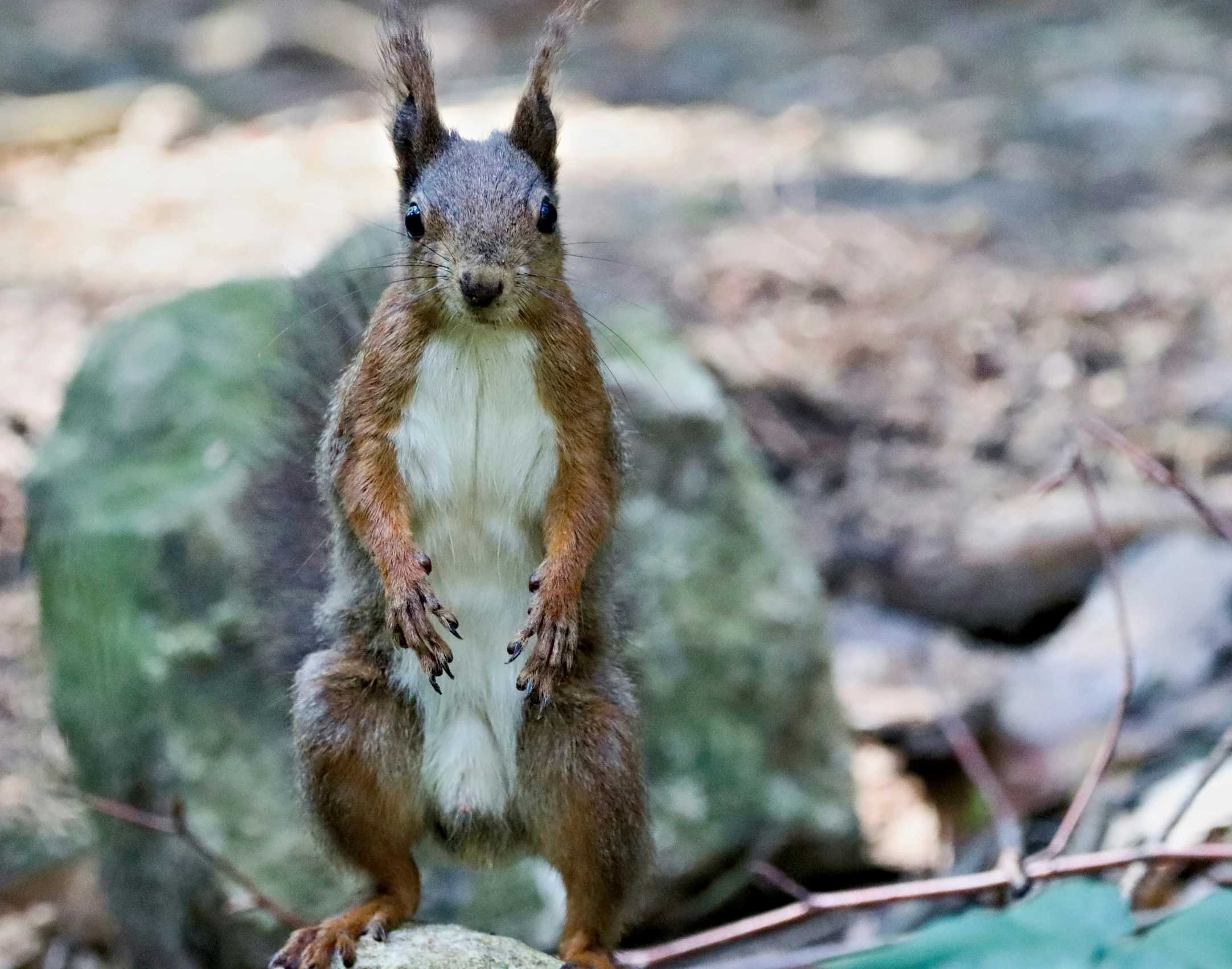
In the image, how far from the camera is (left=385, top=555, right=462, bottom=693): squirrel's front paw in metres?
2.45

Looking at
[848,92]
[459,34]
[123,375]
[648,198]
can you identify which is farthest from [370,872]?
[459,34]

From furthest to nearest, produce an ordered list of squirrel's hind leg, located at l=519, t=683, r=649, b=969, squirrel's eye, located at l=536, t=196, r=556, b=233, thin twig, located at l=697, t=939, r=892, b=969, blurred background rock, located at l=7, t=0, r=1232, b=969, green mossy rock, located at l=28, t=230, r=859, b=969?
blurred background rock, located at l=7, t=0, r=1232, b=969
green mossy rock, located at l=28, t=230, r=859, b=969
squirrel's hind leg, located at l=519, t=683, r=649, b=969
squirrel's eye, located at l=536, t=196, r=556, b=233
thin twig, located at l=697, t=939, r=892, b=969

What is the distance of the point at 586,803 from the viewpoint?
104 inches

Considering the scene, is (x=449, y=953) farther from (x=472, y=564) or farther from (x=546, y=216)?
(x=546, y=216)

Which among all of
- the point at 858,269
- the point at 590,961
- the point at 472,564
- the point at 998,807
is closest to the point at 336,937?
the point at 590,961

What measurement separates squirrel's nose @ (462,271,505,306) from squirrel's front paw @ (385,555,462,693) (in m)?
0.44

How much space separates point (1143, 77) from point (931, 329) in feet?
11.6

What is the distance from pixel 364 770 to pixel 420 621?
0.36 metres

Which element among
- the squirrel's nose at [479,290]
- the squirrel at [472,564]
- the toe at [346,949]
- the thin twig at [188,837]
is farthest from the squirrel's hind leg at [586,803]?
the squirrel's nose at [479,290]

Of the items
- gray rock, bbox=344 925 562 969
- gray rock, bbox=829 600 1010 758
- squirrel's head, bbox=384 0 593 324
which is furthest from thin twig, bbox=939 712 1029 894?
squirrel's head, bbox=384 0 593 324

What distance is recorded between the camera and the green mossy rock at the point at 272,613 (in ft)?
11.1

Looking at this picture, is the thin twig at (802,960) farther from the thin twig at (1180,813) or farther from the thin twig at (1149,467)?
the thin twig at (1149,467)

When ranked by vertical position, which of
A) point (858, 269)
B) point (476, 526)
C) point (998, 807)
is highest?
point (858, 269)

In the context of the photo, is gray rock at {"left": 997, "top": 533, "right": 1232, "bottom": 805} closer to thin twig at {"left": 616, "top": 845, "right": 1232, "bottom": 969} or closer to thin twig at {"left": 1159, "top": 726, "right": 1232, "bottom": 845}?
thin twig at {"left": 1159, "top": 726, "right": 1232, "bottom": 845}
